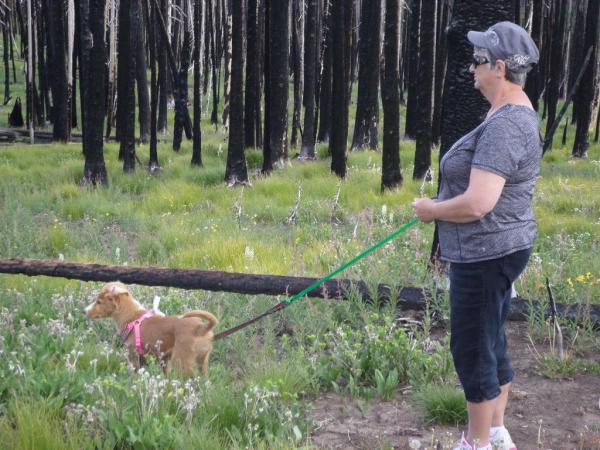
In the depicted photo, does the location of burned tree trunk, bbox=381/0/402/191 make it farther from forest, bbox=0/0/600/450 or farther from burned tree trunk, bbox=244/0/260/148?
burned tree trunk, bbox=244/0/260/148

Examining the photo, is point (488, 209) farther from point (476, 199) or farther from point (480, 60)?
point (480, 60)

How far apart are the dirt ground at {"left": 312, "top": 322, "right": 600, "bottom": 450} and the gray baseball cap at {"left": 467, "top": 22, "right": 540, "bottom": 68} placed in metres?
1.91

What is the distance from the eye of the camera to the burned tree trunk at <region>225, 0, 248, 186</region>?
13.1 m

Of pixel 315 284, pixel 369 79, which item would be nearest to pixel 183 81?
pixel 369 79

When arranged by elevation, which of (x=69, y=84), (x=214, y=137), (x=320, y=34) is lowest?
(x=214, y=137)

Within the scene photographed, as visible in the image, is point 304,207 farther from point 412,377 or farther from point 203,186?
point 412,377

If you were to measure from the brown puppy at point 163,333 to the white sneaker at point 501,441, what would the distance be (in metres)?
1.84

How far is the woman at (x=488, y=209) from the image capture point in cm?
310

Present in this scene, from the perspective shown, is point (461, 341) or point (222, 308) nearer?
point (461, 341)

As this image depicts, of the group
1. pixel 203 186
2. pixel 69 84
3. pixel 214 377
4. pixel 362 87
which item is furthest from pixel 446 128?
pixel 69 84

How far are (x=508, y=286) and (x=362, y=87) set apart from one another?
14.8 metres

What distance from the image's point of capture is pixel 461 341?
336 centimetres

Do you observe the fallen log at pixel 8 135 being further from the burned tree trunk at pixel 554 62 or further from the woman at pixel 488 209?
the woman at pixel 488 209

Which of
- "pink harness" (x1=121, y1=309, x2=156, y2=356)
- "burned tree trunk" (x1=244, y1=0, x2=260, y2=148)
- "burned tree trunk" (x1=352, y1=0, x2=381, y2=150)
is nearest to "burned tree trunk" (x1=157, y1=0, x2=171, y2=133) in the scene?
"burned tree trunk" (x1=244, y1=0, x2=260, y2=148)
